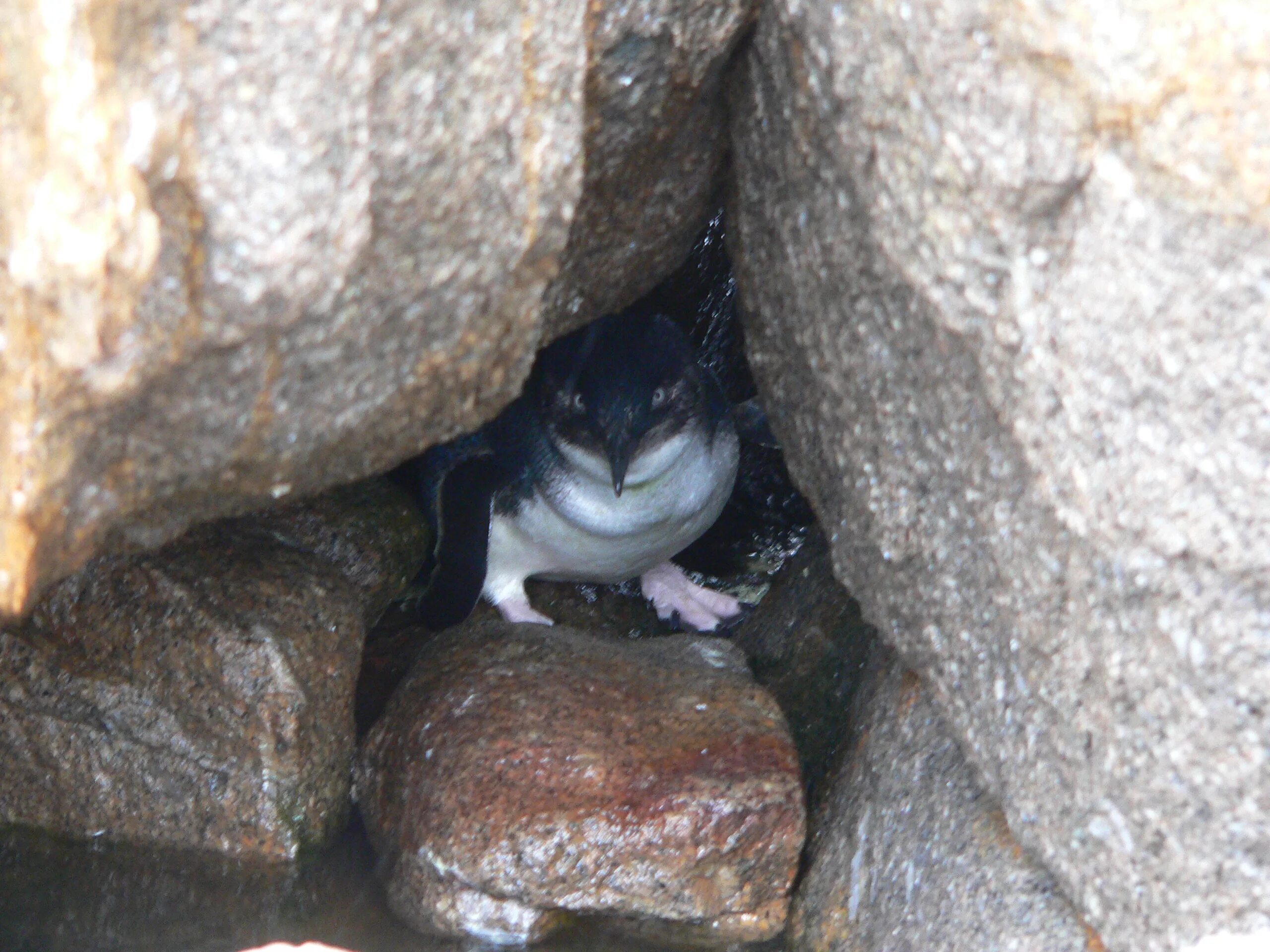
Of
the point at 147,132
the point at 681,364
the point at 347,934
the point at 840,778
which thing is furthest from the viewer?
the point at 681,364

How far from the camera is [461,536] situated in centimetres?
318

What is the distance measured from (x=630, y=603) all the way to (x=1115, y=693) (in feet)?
6.92

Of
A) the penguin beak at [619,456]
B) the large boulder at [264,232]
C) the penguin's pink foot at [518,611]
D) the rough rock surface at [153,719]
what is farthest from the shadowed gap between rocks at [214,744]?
the large boulder at [264,232]

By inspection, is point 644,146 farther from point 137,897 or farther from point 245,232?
point 137,897

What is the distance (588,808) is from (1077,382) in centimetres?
122

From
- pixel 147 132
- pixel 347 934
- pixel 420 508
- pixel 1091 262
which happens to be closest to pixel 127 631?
pixel 347 934

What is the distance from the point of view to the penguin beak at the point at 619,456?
290cm

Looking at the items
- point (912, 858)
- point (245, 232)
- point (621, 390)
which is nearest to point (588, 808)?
point (912, 858)

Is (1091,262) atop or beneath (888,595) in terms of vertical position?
atop

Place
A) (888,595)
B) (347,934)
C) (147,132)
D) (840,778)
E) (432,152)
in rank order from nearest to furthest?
1. (147,132)
2. (432,152)
3. (888,595)
4. (347,934)
5. (840,778)

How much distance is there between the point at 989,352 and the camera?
1.55 m

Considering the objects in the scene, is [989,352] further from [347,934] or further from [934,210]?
[347,934]

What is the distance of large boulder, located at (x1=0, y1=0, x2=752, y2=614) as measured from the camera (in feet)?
4.13

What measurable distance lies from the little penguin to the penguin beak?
3 cm
